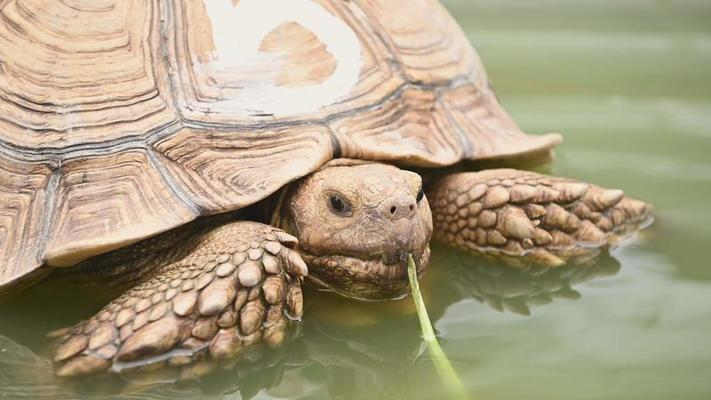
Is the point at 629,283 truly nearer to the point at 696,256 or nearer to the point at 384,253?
the point at 696,256

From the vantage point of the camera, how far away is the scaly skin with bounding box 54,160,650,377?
8.86ft

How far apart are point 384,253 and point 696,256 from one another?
4.65 ft

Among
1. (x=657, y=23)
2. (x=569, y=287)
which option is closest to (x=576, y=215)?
(x=569, y=287)

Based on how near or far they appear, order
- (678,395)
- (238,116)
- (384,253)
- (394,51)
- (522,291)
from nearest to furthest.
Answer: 1. (678,395)
2. (384,253)
3. (238,116)
4. (522,291)
5. (394,51)

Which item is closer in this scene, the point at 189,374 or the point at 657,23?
the point at 189,374

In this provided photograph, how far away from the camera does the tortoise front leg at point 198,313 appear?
8.79 feet

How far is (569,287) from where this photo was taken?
3.34 meters

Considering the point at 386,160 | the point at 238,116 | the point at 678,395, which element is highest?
the point at 238,116

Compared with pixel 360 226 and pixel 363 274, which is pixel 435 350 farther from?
pixel 360 226

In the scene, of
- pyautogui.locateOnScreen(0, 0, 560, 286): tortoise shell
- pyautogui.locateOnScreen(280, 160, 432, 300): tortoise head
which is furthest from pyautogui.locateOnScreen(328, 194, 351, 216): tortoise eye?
pyautogui.locateOnScreen(0, 0, 560, 286): tortoise shell

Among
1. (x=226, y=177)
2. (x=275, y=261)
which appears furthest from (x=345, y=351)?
(x=226, y=177)

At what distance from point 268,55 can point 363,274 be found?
2.96 ft

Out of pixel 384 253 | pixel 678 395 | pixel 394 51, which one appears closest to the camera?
pixel 678 395

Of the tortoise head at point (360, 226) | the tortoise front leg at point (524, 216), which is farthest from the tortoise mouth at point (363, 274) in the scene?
the tortoise front leg at point (524, 216)
